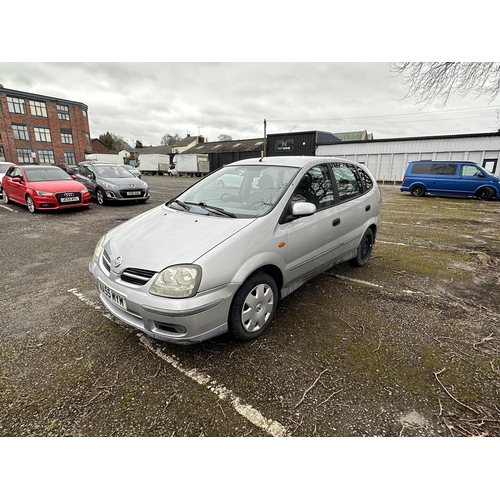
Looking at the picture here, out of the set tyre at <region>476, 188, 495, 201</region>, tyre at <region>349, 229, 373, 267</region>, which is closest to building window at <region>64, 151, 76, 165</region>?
tyre at <region>476, 188, 495, 201</region>

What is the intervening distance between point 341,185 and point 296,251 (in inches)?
54.2

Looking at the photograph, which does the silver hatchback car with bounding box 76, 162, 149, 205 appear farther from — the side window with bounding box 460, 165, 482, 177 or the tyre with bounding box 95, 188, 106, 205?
the side window with bounding box 460, 165, 482, 177

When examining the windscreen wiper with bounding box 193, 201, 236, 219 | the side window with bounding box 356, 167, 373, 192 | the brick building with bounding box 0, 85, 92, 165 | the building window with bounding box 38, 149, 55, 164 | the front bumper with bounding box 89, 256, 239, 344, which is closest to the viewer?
the front bumper with bounding box 89, 256, 239, 344

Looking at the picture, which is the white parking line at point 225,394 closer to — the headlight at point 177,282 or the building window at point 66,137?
the headlight at point 177,282

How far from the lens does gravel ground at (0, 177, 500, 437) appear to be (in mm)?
1938

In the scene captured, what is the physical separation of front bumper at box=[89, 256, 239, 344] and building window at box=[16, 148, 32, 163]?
49.4 metres

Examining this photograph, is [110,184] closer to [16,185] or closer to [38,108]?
[16,185]

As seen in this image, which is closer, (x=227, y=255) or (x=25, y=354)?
(x=227, y=255)

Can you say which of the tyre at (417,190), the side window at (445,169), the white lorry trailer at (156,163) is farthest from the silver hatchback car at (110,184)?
the white lorry trailer at (156,163)

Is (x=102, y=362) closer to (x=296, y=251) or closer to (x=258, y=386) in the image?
(x=258, y=386)
